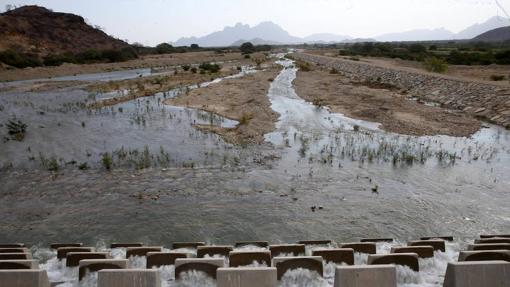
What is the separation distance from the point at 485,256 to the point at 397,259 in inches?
63.2

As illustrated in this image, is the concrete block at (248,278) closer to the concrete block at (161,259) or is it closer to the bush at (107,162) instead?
the concrete block at (161,259)

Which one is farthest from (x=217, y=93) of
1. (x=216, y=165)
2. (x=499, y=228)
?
(x=499, y=228)

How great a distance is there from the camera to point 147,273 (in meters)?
5.72

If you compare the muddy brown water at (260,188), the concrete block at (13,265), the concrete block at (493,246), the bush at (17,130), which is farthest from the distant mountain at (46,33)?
the concrete block at (493,246)

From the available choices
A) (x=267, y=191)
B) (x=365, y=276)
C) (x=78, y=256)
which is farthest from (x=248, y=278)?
(x=267, y=191)

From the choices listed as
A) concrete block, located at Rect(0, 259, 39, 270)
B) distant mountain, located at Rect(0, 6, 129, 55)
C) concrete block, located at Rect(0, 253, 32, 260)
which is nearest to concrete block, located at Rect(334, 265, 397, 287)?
concrete block, located at Rect(0, 259, 39, 270)

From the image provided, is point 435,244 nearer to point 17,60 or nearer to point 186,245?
point 186,245

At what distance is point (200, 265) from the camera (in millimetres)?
6754

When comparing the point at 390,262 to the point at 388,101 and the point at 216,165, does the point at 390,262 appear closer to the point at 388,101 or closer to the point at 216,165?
the point at 216,165

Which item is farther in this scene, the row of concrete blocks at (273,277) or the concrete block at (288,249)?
the concrete block at (288,249)

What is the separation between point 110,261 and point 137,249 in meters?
1.28

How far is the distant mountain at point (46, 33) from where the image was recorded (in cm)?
6944

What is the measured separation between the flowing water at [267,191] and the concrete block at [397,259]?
0.52 ft

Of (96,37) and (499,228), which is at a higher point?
(96,37)
